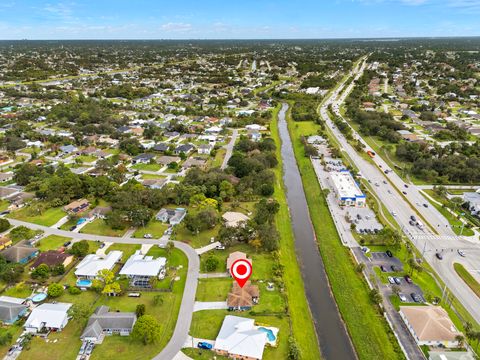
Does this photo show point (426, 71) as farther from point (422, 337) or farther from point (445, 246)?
point (422, 337)

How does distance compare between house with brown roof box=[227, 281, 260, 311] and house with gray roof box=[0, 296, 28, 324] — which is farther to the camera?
house with brown roof box=[227, 281, 260, 311]

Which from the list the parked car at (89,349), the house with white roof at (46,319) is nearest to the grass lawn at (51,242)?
the house with white roof at (46,319)

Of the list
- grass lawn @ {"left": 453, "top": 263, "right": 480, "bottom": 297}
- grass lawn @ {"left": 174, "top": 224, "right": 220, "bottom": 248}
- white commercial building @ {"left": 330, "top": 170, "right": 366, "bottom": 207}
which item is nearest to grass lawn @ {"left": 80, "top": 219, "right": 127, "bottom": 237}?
grass lawn @ {"left": 174, "top": 224, "right": 220, "bottom": 248}

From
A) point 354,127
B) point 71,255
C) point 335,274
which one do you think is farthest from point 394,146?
point 71,255

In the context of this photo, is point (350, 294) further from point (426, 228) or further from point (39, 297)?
point (39, 297)

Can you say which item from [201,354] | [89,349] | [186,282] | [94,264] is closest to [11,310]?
[94,264]

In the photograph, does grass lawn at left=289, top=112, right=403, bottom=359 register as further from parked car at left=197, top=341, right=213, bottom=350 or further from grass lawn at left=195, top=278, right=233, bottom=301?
parked car at left=197, top=341, right=213, bottom=350

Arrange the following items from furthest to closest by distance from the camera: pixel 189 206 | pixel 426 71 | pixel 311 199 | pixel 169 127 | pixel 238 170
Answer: pixel 426 71 → pixel 169 127 → pixel 238 170 → pixel 311 199 → pixel 189 206
